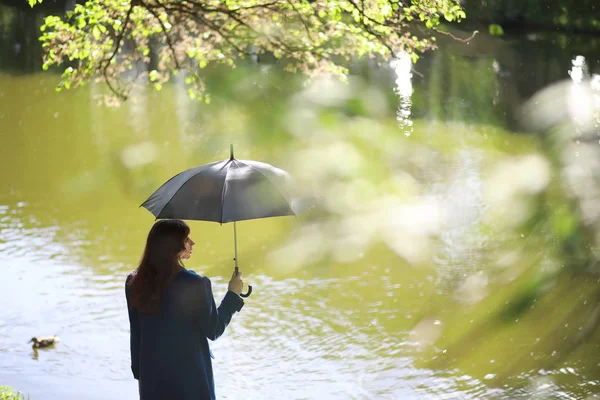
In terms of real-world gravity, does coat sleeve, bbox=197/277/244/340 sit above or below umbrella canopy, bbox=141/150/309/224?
below

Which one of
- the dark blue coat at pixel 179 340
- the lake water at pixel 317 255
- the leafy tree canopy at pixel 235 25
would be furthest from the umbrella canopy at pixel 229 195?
the leafy tree canopy at pixel 235 25

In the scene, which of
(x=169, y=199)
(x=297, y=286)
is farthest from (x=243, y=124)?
(x=169, y=199)

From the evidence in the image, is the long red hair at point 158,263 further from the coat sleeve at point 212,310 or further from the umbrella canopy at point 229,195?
the umbrella canopy at point 229,195

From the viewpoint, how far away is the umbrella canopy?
3.79 meters

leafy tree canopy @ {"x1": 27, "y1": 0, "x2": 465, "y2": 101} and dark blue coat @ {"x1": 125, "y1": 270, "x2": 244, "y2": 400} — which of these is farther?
leafy tree canopy @ {"x1": 27, "y1": 0, "x2": 465, "y2": 101}

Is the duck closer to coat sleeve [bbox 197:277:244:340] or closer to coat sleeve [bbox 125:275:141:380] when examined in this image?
coat sleeve [bbox 125:275:141:380]

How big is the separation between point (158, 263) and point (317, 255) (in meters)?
6.08

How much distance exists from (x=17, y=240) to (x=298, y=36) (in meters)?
3.98

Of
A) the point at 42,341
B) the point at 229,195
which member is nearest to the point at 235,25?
the point at 42,341

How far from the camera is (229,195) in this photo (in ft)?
12.5

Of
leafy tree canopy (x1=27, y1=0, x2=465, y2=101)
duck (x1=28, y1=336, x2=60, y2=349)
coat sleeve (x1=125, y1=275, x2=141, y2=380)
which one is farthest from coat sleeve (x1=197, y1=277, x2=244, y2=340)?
leafy tree canopy (x1=27, y1=0, x2=465, y2=101)

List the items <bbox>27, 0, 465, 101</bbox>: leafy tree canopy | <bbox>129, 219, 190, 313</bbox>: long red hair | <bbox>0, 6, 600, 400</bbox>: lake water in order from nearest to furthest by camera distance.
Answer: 1. <bbox>129, 219, 190, 313</bbox>: long red hair
2. <bbox>0, 6, 600, 400</bbox>: lake water
3. <bbox>27, 0, 465, 101</bbox>: leafy tree canopy

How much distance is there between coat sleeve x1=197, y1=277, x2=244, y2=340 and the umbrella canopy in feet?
1.72

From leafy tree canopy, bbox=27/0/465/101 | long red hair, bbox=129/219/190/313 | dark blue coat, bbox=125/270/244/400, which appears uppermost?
leafy tree canopy, bbox=27/0/465/101
